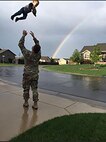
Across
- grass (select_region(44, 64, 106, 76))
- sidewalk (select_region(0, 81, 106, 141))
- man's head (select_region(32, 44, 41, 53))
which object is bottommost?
grass (select_region(44, 64, 106, 76))

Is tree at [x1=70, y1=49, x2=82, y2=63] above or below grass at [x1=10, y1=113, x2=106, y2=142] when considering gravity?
above

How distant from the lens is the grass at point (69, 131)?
4736 mm

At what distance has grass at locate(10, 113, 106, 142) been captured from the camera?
15.5ft

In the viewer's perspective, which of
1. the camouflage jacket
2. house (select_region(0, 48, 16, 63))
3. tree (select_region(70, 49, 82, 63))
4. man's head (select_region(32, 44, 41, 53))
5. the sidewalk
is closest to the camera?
the sidewalk

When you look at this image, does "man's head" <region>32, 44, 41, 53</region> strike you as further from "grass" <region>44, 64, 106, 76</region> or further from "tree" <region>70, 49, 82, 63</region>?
"tree" <region>70, 49, 82, 63</region>

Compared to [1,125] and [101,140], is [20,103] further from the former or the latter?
[101,140]

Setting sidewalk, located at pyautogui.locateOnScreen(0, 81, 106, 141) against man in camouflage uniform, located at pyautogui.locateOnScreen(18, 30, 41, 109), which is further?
man in camouflage uniform, located at pyautogui.locateOnScreen(18, 30, 41, 109)

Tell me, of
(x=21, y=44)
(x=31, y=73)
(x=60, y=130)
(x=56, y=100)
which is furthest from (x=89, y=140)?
(x=56, y=100)

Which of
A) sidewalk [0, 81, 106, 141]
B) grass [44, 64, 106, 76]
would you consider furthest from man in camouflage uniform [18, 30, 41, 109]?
grass [44, 64, 106, 76]

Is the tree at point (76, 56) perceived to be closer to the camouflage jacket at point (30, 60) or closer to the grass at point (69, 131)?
the camouflage jacket at point (30, 60)

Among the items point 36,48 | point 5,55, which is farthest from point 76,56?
point 36,48

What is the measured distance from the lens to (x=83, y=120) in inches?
230

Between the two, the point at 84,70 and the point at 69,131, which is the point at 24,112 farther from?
the point at 84,70

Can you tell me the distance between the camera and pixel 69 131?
5.10 meters
